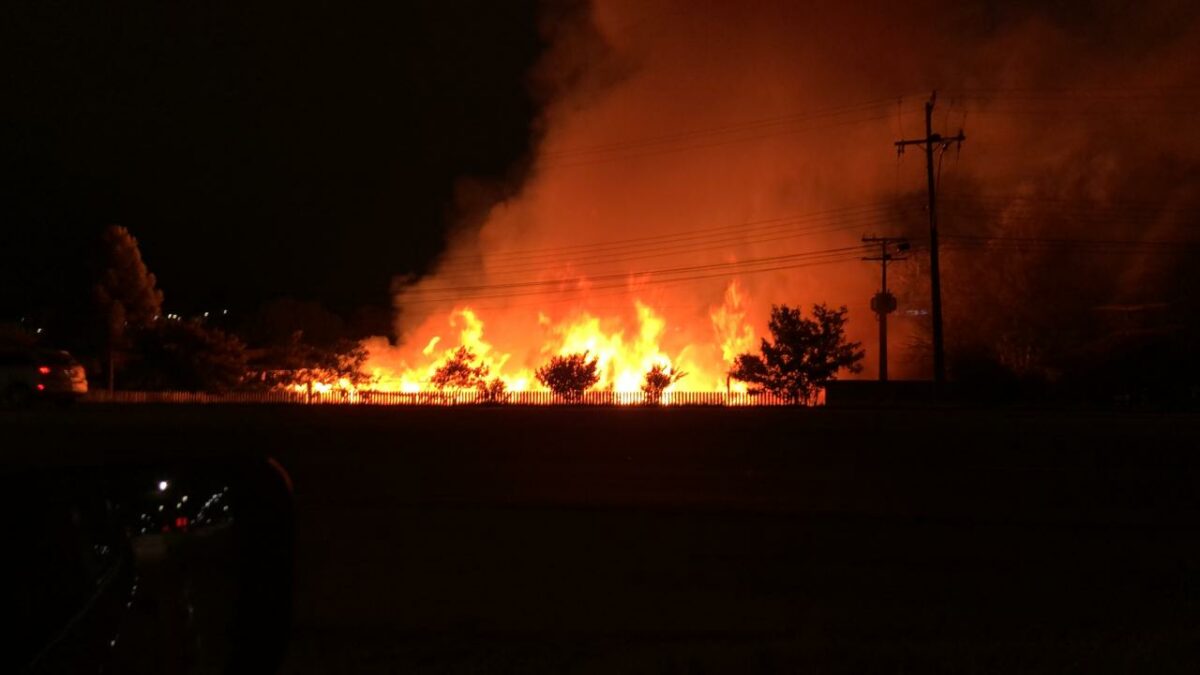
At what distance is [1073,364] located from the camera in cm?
4388

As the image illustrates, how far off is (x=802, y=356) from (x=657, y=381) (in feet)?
22.7

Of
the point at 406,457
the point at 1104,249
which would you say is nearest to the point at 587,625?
the point at 406,457

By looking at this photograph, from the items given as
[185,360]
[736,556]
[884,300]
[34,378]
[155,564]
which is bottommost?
[736,556]

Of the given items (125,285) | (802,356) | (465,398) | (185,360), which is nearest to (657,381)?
(802,356)

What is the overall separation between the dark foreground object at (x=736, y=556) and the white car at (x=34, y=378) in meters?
13.5

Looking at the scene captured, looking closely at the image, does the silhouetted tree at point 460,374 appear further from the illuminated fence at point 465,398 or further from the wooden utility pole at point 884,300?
the wooden utility pole at point 884,300

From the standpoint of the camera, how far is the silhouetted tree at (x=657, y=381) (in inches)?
1810

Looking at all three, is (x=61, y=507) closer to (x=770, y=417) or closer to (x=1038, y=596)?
(x=1038, y=596)

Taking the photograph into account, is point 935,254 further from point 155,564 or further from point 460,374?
point 155,564

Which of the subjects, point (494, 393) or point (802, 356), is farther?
point (494, 393)

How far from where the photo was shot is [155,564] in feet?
8.61

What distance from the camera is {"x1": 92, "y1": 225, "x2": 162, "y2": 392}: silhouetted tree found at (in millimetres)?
47812

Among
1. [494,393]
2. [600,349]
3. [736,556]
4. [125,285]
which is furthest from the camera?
[600,349]

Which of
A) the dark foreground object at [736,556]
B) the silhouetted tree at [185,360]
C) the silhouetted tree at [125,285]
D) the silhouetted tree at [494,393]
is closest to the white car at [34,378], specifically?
the dark foreground object at [736,556]
